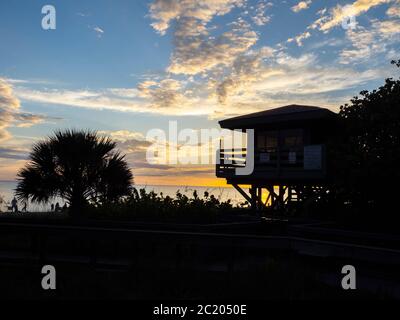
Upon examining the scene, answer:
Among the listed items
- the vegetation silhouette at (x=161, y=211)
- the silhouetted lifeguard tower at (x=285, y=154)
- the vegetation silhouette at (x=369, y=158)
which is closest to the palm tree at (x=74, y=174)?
the vegetation silhouette at (x=161, y=211)

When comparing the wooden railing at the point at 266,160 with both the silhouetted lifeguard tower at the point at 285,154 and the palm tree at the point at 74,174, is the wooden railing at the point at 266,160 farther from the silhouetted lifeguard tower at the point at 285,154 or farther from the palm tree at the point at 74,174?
the palm tree at the point at 74,174

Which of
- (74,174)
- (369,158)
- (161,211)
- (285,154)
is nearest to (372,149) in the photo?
(369,158)

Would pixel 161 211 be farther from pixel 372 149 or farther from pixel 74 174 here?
pixel 372 149

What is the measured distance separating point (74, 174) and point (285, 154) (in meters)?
11.7

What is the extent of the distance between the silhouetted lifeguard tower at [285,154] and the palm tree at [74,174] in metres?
7.65

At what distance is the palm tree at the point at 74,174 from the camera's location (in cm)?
1855

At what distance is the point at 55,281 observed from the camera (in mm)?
7930

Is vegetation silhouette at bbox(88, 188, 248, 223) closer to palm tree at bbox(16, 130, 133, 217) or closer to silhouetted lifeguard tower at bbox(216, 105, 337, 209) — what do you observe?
palm tree at bbox(16, 130, 133, 217)

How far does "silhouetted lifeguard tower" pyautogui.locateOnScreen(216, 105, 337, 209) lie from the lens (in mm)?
21653

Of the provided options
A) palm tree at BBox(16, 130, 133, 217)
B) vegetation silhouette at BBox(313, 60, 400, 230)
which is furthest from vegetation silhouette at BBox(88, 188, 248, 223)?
vegetation silhouette at BBox(313, 60, 400, 230)

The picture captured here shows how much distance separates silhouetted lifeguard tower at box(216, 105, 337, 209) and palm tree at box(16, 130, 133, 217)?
25.1 ft

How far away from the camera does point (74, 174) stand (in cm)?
1883
